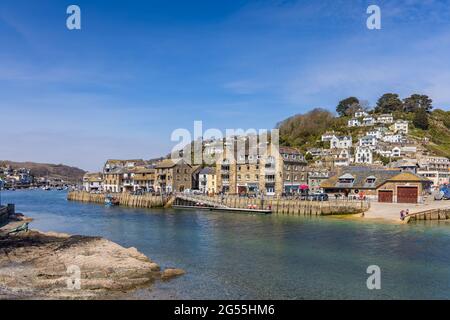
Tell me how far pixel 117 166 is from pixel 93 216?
68419 mm

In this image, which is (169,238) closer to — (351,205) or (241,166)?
(351,205)

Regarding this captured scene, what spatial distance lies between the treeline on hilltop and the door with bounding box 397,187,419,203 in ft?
274

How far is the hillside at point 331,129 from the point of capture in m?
159

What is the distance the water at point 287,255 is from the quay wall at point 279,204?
5109 millimetres

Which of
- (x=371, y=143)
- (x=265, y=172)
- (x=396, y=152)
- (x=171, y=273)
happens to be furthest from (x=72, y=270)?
(x=371, y=143)

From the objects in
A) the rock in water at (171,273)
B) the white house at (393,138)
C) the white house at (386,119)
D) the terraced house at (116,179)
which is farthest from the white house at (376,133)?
the rock in water at (171,273)

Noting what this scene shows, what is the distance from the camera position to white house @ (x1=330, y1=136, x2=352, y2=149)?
151500 millimetres

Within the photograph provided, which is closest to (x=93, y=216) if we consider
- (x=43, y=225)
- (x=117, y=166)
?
(x=43, y=225)

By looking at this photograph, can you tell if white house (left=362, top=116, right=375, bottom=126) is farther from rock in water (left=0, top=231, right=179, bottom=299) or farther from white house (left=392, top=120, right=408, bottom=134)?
rock in water (left=0, top=231, right=179, bottom=299)

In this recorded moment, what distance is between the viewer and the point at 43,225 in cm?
5903

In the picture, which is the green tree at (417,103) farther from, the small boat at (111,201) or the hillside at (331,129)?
the small boat at (111,201)

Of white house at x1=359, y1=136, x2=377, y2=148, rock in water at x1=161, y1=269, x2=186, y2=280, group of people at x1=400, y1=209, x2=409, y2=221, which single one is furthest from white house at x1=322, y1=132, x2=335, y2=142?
rock in water at x1=161, y1=269, x2=186, y2=280
